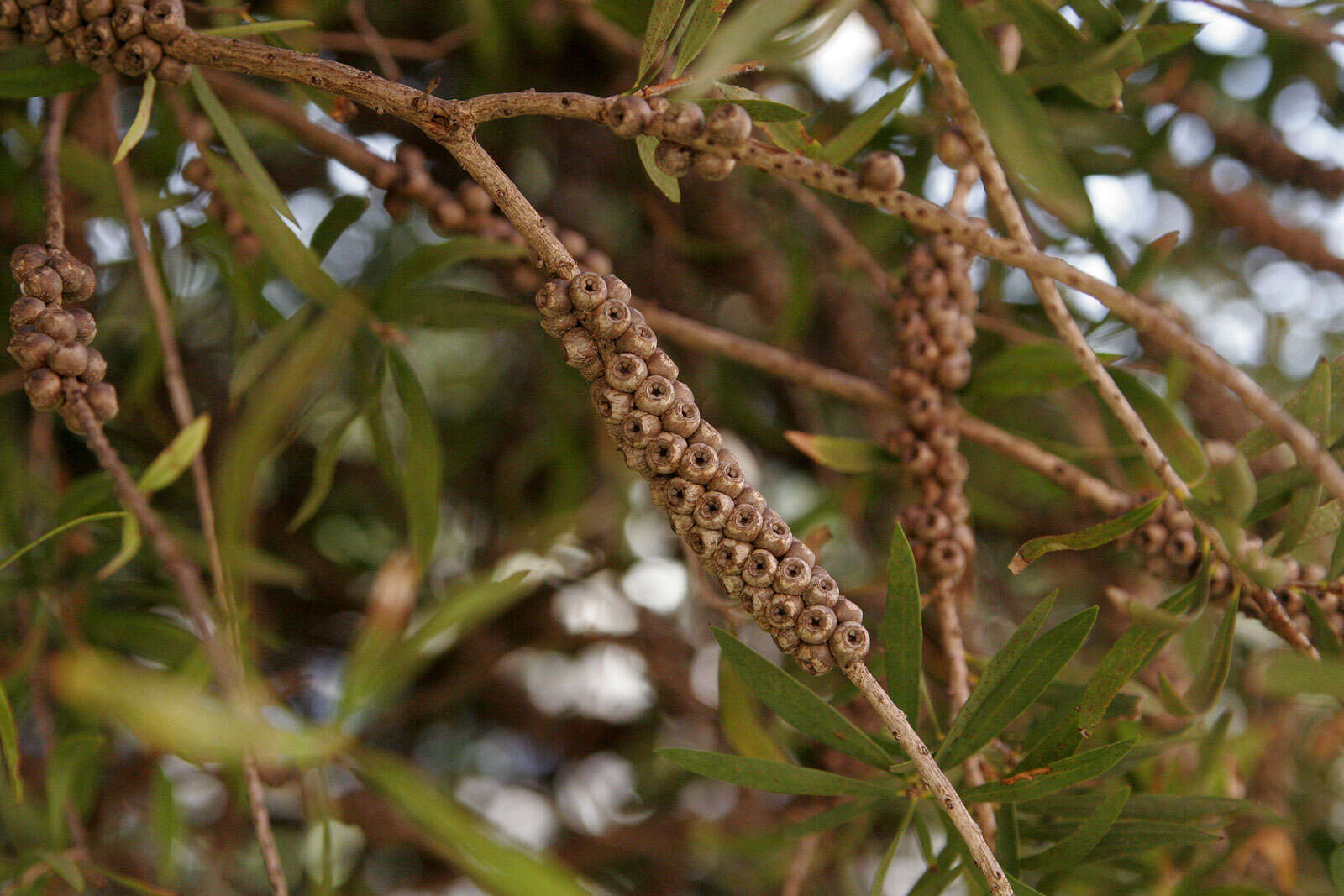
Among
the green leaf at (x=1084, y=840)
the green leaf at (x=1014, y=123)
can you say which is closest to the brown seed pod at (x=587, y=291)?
the green leaf at (x=1014, y=123)

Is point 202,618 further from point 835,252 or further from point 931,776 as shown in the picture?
point 835,252

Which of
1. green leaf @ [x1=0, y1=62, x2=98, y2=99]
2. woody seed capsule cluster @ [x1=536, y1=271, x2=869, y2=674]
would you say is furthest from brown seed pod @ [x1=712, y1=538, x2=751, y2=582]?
green leaf @ [x1=0, y1=62, x2=98, y2=99]

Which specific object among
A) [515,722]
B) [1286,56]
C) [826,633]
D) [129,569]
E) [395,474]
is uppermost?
[1286,56]

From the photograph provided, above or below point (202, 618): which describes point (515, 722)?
below

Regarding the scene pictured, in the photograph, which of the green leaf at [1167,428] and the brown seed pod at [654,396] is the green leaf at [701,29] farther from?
the green leaf at [1167,428]

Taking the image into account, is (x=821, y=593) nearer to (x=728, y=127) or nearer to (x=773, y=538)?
(x=773, y=538)

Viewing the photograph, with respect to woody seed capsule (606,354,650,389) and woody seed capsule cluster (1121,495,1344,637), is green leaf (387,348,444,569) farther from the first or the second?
woody seed capsule cluster (1121,495,1344,637)

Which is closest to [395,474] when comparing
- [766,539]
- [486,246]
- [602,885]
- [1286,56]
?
[486,246]
